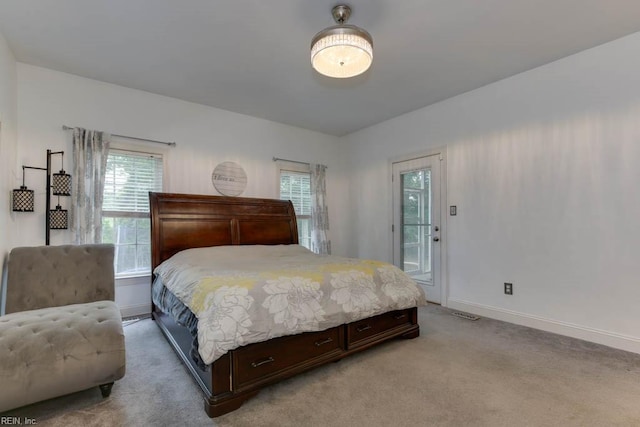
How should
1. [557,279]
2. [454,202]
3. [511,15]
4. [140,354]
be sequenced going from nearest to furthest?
[511,15], [140,354], [557,279], [454,202]

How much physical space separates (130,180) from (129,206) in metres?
0.31

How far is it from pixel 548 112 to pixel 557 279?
5.47 ft

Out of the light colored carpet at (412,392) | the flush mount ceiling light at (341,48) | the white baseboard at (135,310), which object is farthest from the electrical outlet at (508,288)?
the white baseboard at (135,310)

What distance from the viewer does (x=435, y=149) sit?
13.3 ft

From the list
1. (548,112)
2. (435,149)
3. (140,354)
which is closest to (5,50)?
(140,354)

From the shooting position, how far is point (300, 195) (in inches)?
198

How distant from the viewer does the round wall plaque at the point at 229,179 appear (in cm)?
413

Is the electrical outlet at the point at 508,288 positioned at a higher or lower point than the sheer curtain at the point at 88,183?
lower

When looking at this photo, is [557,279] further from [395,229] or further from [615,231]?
[395,229]

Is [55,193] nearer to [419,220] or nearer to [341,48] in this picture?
[341,48]

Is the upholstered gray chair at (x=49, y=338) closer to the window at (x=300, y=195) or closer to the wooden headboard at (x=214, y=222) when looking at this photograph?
the wooden headboard at (x=214, y=222)

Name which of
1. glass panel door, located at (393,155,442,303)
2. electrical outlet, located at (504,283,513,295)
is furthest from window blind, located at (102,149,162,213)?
electrical outlet, located at (504,283,513,295)

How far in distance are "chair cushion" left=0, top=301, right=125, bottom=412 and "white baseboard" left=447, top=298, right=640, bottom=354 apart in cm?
350

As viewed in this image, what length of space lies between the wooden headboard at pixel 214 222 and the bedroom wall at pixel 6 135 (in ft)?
3.75
